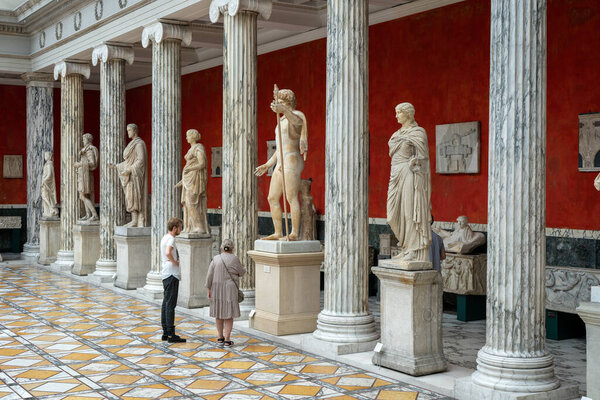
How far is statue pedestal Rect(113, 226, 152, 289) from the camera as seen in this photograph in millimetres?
13977

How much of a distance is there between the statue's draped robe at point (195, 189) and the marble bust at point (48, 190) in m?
7.67

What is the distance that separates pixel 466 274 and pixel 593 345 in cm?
496

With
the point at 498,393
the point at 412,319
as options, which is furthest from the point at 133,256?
the point at 498,393

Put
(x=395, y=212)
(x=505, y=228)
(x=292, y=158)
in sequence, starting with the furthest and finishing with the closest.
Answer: (x=292, y=158) < (x=395, y=212) < (x=505, y=228)

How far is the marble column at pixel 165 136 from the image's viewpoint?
13.0 metres

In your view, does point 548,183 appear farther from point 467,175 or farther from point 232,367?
point 232,367

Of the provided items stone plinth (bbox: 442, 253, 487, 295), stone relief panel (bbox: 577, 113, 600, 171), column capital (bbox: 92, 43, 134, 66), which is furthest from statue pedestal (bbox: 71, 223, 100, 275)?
stone relief panel (bbox: 577, 113, 600, 171)

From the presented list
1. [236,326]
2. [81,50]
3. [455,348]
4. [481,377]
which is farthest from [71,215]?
[481,377]

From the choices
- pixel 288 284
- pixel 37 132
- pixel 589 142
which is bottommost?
pixel 288 284

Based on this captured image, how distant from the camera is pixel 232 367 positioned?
8.15m

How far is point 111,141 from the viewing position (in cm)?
1517

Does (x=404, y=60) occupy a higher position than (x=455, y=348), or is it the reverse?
(x=404, y=60)

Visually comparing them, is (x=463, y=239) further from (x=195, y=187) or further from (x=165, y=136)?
(x=165, y=136)

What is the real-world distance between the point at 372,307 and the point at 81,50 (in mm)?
8809
